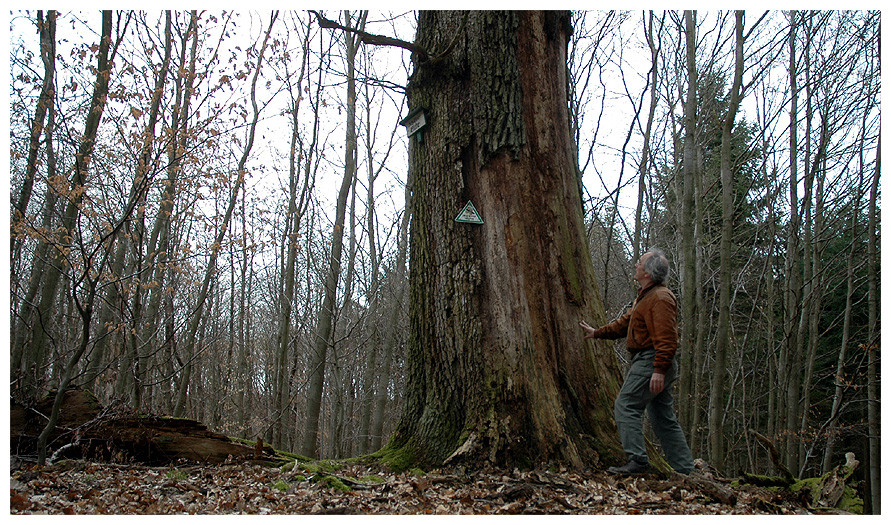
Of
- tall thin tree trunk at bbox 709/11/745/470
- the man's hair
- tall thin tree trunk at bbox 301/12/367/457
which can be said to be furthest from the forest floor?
tall thin tree trunk at bbox 301/12/367/457

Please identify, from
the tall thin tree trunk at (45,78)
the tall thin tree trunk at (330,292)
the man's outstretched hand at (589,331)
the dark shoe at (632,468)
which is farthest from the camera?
the tall thin tree trunk at (330,292)

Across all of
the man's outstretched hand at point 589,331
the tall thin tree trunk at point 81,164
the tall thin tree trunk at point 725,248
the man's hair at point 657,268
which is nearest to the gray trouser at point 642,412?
the man's outstretched hand at point 589,331

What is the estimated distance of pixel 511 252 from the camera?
359cm

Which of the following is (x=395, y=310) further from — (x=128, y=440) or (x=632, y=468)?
(x=632, y=468)

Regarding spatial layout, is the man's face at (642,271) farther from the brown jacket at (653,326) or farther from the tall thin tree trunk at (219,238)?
the tall thin tree trunk at (219,238)

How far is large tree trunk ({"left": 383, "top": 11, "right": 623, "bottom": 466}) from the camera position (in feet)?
11.2

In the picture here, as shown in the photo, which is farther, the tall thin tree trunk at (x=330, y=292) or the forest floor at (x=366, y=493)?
the tall thin tree trunk at (x=330, y=292)

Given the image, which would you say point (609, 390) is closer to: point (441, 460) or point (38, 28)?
point (441, 460)

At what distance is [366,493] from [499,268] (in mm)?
1622

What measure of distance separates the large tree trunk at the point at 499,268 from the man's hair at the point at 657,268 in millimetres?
409

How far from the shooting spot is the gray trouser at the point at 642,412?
10.9 ft

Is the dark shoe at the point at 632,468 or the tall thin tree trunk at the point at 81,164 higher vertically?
the tall thin tree trunk at the point at 81,164

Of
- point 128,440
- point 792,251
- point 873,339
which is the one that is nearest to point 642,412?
point 128,440

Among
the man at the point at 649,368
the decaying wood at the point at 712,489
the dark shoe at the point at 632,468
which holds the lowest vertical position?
the decaying wood at the point at 712,489
